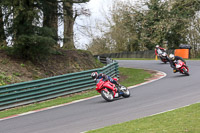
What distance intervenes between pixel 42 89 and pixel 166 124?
864 centimetres

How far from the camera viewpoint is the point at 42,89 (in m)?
14.8

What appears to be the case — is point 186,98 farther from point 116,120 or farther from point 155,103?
point 116,120

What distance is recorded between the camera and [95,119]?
901 cm

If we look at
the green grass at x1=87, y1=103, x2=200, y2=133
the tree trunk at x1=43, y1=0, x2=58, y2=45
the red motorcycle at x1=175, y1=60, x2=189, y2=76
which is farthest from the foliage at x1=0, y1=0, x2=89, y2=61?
the green grass at x1=87, y1=103, x2=200, y2=133

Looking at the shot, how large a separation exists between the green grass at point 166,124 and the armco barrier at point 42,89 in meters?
7.38

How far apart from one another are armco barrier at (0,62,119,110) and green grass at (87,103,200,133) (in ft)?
24.2

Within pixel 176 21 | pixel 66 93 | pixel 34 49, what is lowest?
pixel 66 93

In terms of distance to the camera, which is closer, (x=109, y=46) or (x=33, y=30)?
(x=33, y=30)

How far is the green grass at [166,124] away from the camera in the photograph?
6504 mm

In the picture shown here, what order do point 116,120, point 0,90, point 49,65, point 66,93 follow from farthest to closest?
point 49,65 → point 66,93 → point 0,90 → point 116,120

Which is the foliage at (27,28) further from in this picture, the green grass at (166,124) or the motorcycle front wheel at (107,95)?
the green grass at (166,124)

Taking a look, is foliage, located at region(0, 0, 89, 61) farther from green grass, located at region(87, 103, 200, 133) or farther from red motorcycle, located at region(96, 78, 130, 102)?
green grass, located at region(87, 103, 200, 133)

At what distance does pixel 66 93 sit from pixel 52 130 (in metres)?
7.47

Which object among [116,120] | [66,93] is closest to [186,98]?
[116,120]
